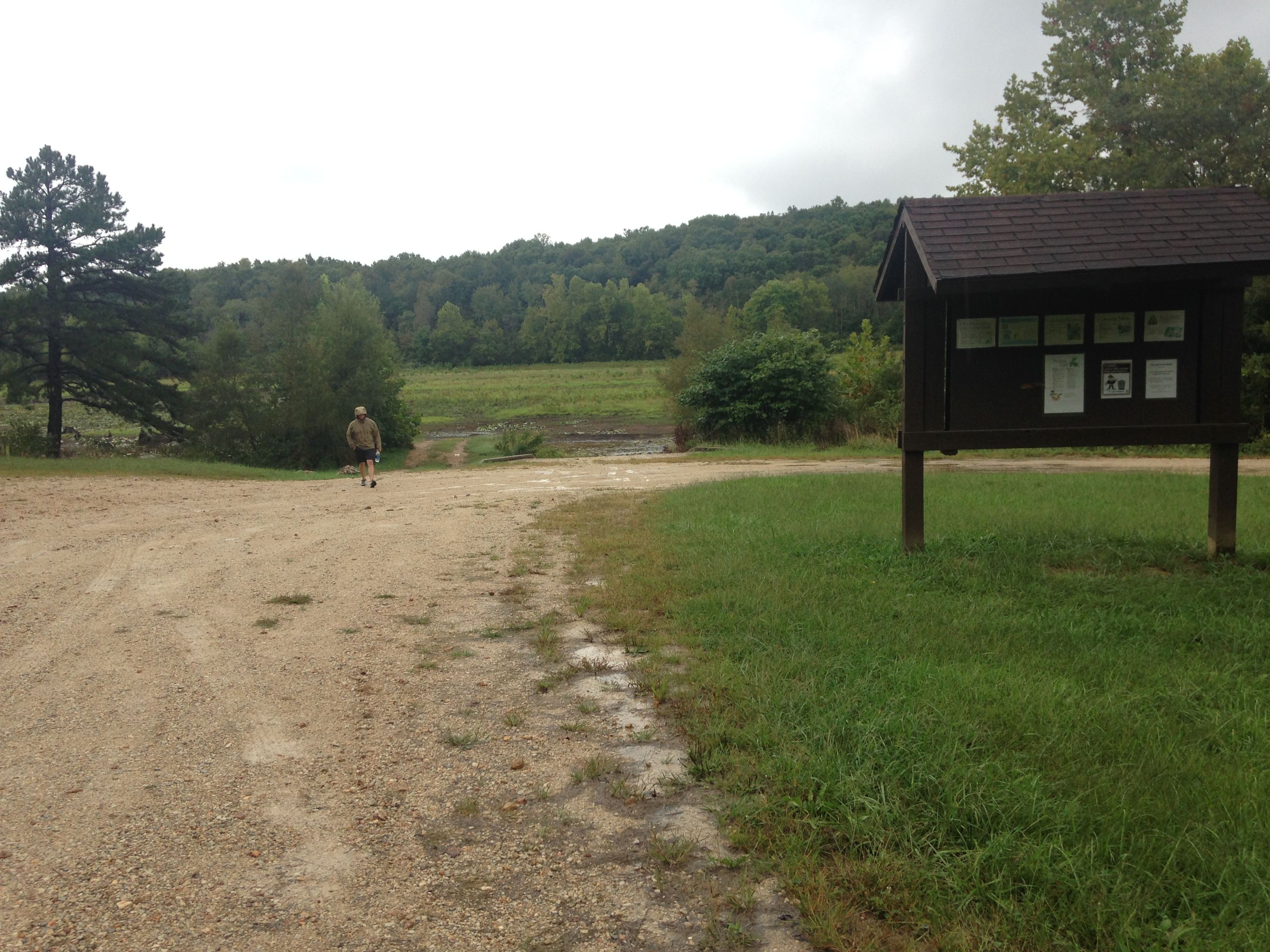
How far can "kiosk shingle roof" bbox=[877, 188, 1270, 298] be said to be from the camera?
7.76 meters

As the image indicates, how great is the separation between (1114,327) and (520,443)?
94.8ft

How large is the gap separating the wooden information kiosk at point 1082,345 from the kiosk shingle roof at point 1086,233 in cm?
2

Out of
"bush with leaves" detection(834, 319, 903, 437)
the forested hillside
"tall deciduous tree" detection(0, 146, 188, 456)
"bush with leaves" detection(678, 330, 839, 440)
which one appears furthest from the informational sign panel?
the forested hillside

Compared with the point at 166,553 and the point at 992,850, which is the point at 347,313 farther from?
the point at 992,850

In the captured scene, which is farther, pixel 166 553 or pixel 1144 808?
pixel 166 553

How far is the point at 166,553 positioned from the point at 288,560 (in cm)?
154

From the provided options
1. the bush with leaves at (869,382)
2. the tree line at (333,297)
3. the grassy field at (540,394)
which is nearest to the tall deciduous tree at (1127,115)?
the tree line at (333,297)

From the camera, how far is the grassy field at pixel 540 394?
59.5 metres

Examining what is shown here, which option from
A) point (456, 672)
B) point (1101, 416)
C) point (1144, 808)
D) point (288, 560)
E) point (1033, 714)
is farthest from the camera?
point (288, 560)

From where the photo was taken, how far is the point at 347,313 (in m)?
41.8

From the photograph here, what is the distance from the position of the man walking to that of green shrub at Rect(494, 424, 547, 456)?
1492cm

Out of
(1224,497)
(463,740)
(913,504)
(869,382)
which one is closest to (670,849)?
(463,740)

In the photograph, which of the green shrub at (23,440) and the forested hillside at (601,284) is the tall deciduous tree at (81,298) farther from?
the forested hillside at (601,284)

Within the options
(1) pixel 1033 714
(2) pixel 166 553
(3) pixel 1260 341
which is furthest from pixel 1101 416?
(3) pixel 1260 341
